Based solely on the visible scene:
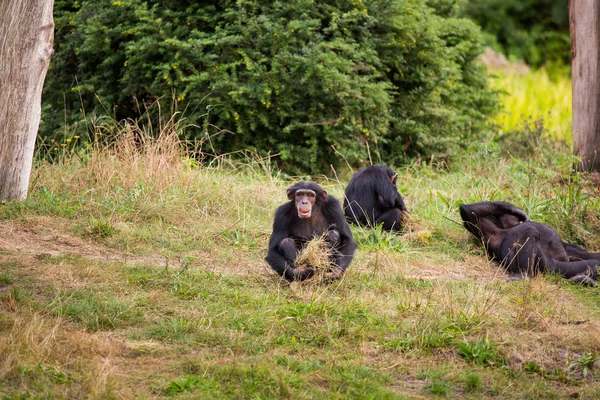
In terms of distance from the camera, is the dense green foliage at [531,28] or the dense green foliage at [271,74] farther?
the dense green foliage at [531,28]

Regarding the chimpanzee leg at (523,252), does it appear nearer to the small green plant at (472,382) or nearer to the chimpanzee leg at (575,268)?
the chimpanzee leg at (575,268)

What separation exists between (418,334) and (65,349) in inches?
91.9

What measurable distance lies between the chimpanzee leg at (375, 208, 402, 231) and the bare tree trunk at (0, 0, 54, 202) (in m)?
3.95

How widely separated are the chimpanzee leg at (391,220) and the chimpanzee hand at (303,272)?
241 cm

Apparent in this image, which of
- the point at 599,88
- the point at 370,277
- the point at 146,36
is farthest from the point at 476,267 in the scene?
the point at 146,36

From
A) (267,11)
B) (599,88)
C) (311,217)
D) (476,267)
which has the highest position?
(267,11)

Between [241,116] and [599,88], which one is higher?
[599,88]

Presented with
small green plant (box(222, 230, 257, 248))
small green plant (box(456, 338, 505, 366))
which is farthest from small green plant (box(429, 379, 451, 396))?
small green plant (box(222, 230, 257, 248))

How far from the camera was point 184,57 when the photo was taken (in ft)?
→ 36.4

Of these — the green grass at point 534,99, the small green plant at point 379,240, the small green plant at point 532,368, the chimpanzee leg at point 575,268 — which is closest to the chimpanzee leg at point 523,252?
the chimpanzee leg at point 575,268

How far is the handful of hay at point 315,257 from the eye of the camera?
6.28 m

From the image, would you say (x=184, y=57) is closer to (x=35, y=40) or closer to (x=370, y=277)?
(x=35, y=40)

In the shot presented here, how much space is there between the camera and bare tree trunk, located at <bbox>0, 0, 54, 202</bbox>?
26.7 ft

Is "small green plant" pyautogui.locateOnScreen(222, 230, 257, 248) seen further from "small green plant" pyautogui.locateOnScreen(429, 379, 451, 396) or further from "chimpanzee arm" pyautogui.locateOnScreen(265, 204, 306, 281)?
"small green plant" pyautogui.locateOnScreen(429, 379, 451, 396)
